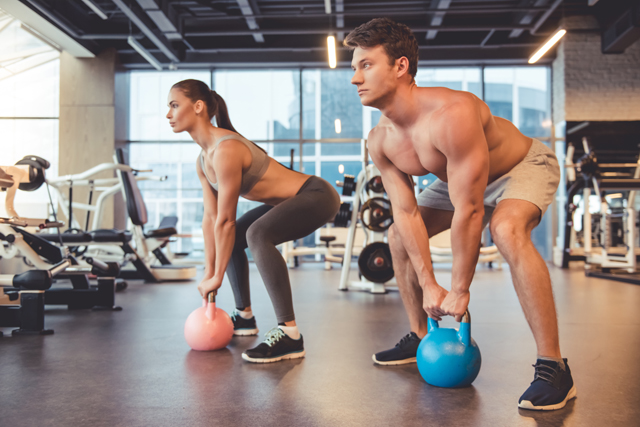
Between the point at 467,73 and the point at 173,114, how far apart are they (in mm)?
7832

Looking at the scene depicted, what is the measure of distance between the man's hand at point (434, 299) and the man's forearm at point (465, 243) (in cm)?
7

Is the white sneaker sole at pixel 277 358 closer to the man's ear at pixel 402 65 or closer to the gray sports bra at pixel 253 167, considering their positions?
the gray sports bra at pixel 253 167

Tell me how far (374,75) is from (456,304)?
0.71 m

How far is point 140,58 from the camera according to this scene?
8734 mm

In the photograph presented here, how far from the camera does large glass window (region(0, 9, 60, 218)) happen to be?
8.00 m

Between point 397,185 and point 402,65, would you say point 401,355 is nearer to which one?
point 397,185

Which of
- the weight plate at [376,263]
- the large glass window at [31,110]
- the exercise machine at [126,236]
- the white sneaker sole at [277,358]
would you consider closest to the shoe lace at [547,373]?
the white sneaker sole at [277,358]

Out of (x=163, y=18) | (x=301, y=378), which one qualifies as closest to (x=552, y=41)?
(x=163, y=18)

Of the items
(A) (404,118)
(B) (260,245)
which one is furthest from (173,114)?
(A) (404,118)

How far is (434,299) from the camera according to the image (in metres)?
1.46

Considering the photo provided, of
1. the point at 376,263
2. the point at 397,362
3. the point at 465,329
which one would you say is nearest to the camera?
the point at 465,329

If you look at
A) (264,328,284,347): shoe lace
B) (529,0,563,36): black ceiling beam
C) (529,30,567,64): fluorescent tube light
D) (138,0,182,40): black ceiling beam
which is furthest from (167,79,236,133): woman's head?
(529,0,563,36): black ceiling beam

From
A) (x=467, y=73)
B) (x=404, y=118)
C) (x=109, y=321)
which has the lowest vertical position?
(x=109, y=321)

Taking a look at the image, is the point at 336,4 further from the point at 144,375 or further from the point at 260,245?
the point at 144,375
